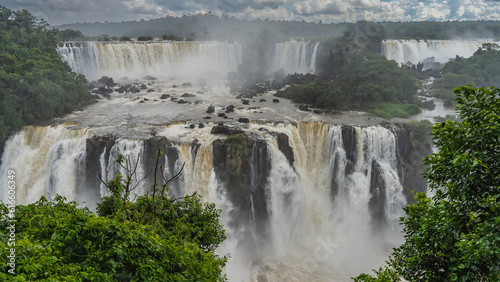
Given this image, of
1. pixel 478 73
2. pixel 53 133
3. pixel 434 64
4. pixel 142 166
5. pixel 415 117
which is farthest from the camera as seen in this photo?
pixel 434 64

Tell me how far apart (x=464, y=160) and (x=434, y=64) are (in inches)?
1884

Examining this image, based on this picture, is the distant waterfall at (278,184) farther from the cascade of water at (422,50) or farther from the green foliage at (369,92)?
the cascade of water at (422,50)

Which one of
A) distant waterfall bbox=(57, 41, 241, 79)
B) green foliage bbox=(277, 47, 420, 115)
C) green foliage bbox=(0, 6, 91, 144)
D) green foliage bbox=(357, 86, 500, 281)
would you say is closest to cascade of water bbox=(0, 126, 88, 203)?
green foliage bbox=(0, 6, 91, 144)

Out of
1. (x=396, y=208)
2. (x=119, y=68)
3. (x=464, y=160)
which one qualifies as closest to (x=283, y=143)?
(x=396, y=208)

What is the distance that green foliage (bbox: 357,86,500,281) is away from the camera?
4855 millimetres

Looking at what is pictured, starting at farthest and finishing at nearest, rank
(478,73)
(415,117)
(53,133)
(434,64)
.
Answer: (434,64)
(478,73)
(415,117)
(53,133)

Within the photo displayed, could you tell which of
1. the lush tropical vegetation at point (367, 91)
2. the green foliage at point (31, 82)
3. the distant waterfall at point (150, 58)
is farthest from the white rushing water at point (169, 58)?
the lush tropical vegetation at point (367, 91)

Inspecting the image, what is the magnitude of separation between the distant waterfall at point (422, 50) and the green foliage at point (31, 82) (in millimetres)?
37138

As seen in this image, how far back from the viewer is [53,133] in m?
19.3

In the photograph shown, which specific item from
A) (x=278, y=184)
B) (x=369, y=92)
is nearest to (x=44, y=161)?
(x=278, y=184)

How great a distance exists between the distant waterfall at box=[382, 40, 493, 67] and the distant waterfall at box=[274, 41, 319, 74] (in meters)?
10.4

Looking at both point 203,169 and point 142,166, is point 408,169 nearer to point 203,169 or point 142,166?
point 203,169

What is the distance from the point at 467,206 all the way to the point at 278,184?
1377cm

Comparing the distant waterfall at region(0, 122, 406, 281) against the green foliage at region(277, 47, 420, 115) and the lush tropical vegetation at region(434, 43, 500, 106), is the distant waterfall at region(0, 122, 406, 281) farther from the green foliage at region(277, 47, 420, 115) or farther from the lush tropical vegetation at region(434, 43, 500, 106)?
the lush tropical vegetation at region(434, 43, 500, 106)
